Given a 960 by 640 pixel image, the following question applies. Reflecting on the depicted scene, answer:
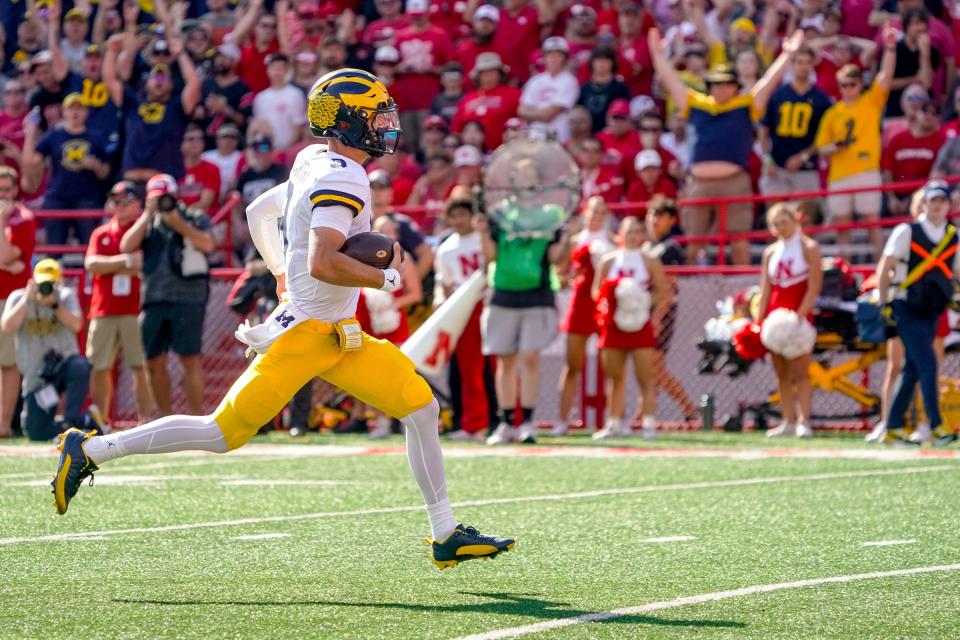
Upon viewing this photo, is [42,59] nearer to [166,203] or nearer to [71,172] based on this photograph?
[71,172]

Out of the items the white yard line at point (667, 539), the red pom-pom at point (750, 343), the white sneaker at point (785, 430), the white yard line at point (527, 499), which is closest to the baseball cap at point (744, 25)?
the red pom-pom at point (750, 343)

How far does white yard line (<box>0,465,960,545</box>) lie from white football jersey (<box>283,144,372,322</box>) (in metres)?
1.93

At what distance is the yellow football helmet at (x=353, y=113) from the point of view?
6125 millimetres

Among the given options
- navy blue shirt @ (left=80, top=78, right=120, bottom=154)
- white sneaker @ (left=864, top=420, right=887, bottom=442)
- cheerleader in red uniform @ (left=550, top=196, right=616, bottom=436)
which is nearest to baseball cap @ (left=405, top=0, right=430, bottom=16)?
navy blue shirt @ (left=80, top=78, right=120, bottom=154)

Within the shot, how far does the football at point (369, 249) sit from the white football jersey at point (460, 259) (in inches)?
293

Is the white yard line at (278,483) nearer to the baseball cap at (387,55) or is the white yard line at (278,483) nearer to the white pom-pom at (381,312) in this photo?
the white pom-pom at (381,312)

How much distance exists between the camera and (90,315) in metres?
14.1

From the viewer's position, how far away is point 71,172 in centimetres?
1823

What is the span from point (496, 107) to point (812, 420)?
5023 mm

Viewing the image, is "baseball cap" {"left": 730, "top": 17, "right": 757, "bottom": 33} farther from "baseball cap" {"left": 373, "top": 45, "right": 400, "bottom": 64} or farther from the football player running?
the football player running

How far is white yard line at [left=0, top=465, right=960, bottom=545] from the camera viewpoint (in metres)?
7.52

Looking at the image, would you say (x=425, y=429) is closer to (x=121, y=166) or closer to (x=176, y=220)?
(x=176, y=220)

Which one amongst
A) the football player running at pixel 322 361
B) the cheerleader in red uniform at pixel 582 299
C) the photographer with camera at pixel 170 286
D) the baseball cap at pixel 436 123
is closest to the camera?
the football player running at pixel 322 361

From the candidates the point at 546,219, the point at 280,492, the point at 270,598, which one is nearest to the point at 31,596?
the point at 270,598
